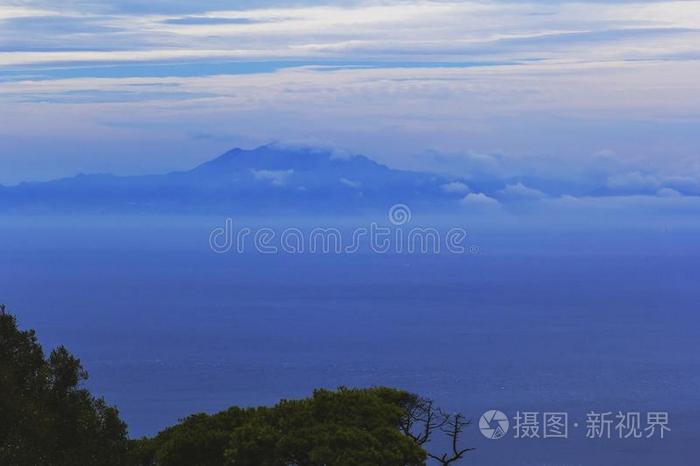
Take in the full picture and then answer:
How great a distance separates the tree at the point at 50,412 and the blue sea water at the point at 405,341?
4922 centimetres

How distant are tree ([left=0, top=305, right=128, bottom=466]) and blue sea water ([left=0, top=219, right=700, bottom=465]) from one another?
49.2m

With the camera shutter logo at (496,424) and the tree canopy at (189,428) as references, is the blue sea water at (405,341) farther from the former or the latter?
the tree canopy at (189,428)

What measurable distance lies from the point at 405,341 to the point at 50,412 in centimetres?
10015

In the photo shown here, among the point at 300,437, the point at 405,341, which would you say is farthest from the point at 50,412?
the point at 405,341

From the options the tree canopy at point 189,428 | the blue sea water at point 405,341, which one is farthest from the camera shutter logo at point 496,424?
the tree canopy at point 189,428

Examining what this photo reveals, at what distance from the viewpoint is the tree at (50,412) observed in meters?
12.2

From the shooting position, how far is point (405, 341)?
4409 inches

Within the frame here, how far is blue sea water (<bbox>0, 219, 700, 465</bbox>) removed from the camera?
247 ft

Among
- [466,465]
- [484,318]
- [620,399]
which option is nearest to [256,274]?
[484,318]

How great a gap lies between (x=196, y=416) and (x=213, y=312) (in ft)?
395

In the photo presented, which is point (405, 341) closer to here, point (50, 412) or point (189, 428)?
point (189, 428)

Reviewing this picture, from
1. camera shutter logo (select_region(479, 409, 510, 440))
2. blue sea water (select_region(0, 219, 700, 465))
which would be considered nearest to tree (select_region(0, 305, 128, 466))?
camera shutter logo (select_region(479, 409, 510, 440))

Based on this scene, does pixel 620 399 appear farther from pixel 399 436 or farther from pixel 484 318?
pixel 399 436

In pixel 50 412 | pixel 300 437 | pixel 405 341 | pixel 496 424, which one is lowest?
pixel 50 412
